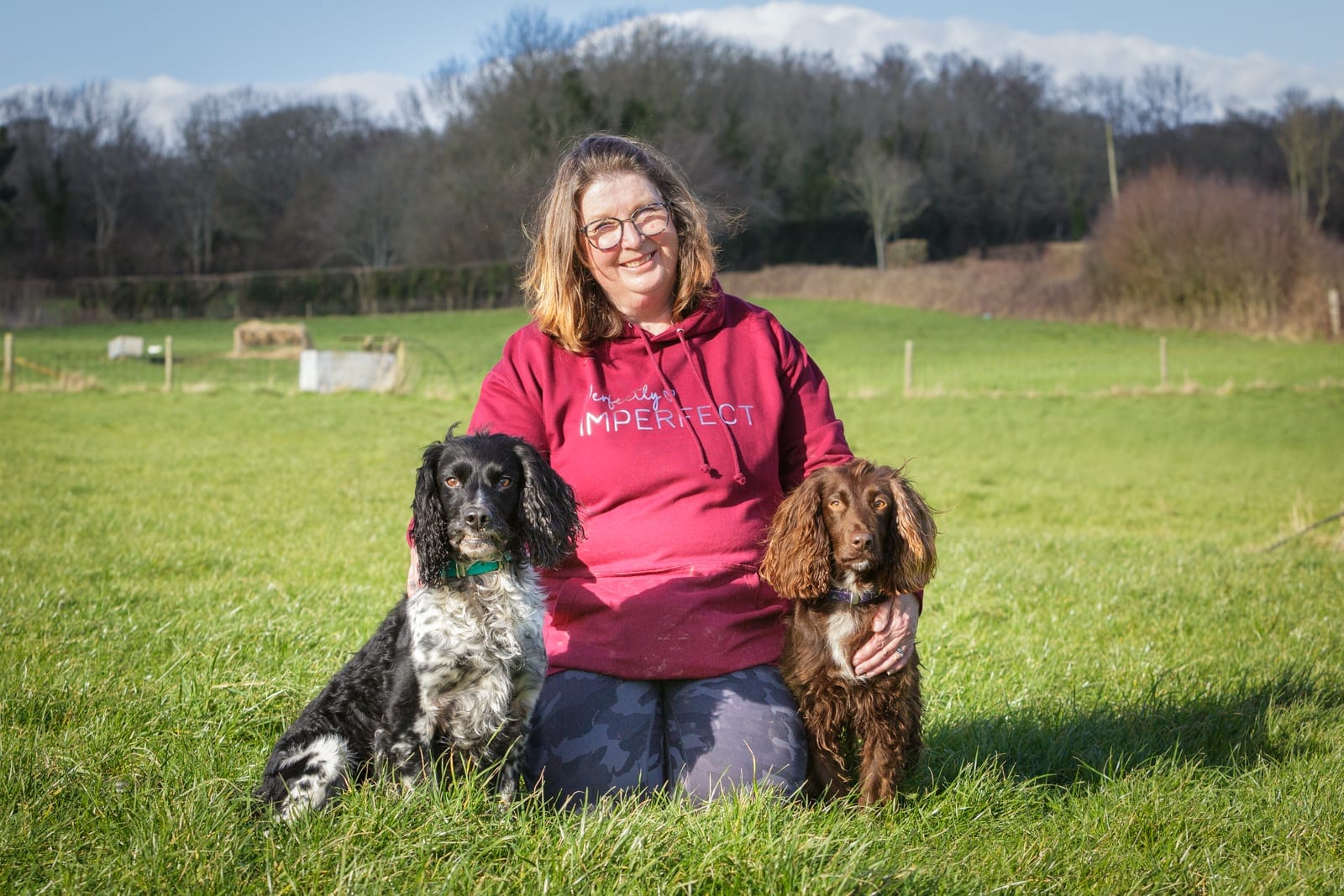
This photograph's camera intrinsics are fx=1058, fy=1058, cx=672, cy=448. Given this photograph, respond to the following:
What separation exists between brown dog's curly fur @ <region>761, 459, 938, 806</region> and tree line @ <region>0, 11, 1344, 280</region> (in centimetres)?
5623

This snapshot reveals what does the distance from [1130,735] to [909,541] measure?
165cm

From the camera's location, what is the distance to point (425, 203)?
2479 inches

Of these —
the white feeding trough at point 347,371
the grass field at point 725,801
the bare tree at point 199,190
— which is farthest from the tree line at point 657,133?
the grass field at point 725,801

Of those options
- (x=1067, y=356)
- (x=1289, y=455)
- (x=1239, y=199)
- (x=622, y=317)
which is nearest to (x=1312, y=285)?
(x=1239, y=199)

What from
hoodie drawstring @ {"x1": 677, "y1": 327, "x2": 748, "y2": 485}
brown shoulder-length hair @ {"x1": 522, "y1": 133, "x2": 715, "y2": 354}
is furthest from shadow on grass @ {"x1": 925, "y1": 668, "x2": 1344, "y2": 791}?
brown shoulder-length hair @ {"x1": 522, "y1": 133, "x2": 715, "y2": 354}

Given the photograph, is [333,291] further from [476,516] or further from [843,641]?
[843,641]

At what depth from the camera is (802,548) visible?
3320 mm

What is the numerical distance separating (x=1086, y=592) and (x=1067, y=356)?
2959 centimetres

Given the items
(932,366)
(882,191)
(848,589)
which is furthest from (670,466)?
(882,191)

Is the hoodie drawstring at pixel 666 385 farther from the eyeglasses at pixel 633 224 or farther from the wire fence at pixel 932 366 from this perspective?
the wire fence at pixel 932 366

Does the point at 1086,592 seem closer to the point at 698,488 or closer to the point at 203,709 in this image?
the point at 698,488

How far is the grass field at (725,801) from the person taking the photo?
2701 millimetres

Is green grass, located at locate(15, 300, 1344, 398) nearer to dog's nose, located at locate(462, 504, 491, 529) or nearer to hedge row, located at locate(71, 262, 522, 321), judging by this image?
hedge row, located at locate(71, 262, 522, 321)

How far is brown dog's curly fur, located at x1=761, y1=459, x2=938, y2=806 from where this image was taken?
3328 millimetres
